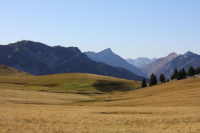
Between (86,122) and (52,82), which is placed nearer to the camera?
(86,122)

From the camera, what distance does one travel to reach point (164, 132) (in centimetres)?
2134

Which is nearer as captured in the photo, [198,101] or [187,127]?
[187,127]

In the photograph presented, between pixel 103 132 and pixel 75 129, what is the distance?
3.68m

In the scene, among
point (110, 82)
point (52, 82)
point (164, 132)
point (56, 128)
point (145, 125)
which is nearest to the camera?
point (164, 132)

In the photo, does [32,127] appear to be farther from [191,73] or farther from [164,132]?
[191,73]

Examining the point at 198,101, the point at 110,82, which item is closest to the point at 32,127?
the point at 198,101

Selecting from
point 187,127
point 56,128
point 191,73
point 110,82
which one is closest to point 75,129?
point 56,128

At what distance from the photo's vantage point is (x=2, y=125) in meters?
23.4

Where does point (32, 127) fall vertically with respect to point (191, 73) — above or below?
below

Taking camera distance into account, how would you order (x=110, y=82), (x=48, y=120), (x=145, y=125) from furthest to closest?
(x=110, y=82) → (x=48, y=120) → (x=145, y=125)

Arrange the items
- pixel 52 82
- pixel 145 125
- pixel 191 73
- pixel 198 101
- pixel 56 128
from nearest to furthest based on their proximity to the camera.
A: pixel 56 128 < pixel 145 125 < pixel 198 101 < pixel 191 73 < pixel 52 82

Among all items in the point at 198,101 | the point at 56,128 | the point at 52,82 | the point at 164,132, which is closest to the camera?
the point at 164,132

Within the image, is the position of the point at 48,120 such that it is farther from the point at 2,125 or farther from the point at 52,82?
the point at 52,82

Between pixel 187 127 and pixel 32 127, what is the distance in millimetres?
20049
